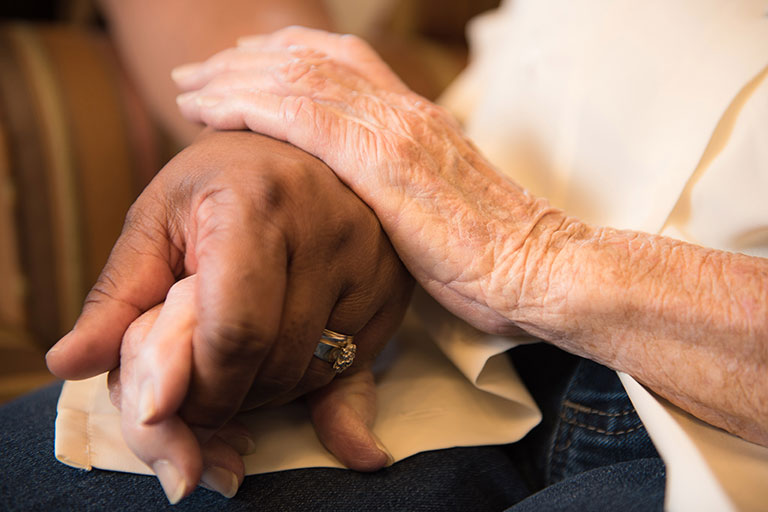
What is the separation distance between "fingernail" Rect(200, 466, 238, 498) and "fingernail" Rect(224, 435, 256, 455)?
34 mm

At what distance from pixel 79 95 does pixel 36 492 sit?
0.90m

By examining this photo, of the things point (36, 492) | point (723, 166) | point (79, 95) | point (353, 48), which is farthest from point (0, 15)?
point (723, 166)

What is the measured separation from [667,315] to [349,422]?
281 mm

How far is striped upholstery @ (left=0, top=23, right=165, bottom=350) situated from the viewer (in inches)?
44.5

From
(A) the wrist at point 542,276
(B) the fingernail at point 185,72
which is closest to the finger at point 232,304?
(A) the wrist at point 542,276

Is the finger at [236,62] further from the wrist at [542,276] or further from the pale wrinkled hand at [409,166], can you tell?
the wrist at [542,276]

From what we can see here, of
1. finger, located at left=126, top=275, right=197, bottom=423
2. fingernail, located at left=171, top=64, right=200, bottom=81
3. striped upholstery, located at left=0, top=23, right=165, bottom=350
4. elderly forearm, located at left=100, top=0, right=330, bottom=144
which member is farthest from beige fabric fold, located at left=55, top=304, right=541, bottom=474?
striped upholstery, located at left=0, top=23, right=165, bottom=350

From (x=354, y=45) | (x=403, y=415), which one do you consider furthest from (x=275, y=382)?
(x=354, y=45)

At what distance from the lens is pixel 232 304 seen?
40cm

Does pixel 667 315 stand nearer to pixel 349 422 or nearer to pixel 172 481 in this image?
pixel 349 422

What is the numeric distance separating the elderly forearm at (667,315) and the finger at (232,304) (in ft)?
0.77

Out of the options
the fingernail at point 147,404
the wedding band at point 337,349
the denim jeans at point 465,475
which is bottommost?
the denim jeans at point 465,475

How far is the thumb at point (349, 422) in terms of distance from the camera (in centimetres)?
53

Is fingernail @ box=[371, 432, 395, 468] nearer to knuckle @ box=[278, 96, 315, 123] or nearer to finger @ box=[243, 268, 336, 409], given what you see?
finger @ box=[243, 268, 336, 409]
